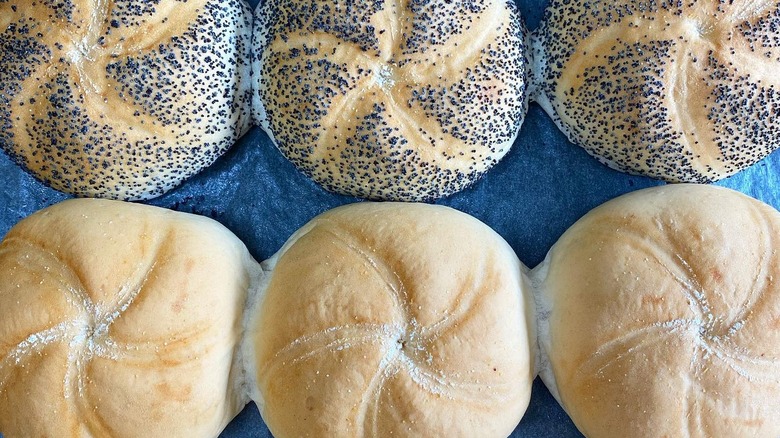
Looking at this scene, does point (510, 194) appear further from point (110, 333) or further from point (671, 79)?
point (110, 333)

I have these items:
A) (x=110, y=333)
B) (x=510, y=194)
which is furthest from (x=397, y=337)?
(x=110, y=333)

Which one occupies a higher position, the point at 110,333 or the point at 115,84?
the point at 115,84

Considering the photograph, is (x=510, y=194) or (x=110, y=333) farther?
(x=510, y=194)

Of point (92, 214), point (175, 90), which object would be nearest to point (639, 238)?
point (175, 90)

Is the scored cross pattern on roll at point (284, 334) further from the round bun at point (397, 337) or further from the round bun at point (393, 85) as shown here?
the round bun at point (393, 85)

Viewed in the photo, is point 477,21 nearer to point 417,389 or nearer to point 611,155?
point 611,155

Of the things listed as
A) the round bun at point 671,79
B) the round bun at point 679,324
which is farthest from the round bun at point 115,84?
the round bun at point 679,324

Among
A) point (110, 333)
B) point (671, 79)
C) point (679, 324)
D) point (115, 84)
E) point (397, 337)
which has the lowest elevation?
point (679, 324)
